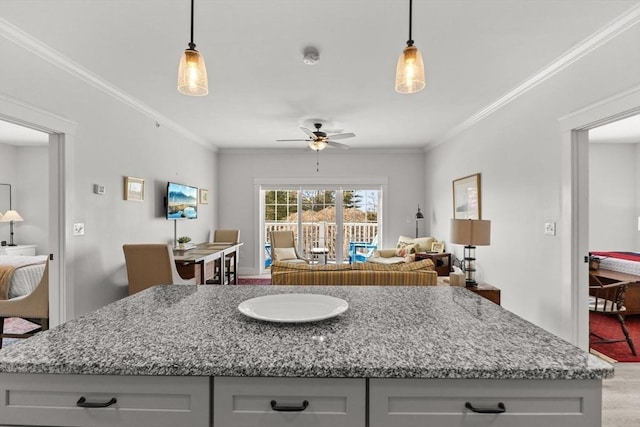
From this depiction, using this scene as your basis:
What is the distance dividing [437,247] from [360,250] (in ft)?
5.62

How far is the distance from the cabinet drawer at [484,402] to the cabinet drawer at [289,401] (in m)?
0.05

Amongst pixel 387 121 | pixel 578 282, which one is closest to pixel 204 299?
pixel 578 282

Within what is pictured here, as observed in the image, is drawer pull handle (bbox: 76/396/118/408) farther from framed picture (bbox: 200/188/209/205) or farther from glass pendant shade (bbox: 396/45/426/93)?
framed picture (bbox: 200/188/209/205)

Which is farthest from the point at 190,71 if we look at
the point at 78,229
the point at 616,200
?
the point at 616,200

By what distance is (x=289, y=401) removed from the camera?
802 millimetres

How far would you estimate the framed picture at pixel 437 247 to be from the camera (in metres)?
5.35

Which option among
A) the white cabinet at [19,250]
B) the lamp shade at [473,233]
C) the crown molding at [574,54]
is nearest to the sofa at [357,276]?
the lamp shade at [473,233]

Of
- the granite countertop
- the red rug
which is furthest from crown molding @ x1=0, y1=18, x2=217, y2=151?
the red rug

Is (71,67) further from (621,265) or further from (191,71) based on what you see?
(621,265)

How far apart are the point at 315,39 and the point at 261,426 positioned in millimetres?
2391

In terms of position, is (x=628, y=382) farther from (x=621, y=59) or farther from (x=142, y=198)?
(x=142, y=198)

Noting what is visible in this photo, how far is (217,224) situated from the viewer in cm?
648

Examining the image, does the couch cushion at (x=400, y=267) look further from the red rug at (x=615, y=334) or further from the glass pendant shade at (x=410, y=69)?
the red rug at (x=615, y=334)

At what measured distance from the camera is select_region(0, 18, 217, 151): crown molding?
223cm
